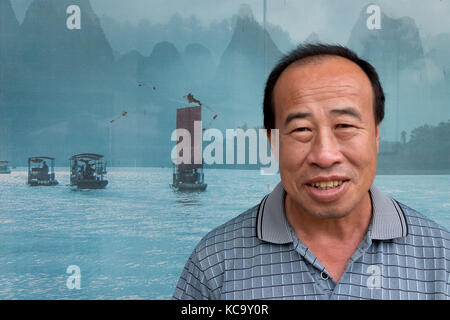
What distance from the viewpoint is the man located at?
673mm

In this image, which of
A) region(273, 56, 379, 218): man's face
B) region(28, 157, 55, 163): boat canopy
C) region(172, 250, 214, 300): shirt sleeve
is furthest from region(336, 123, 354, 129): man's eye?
region(28, 157, 55, 163): boat canopy

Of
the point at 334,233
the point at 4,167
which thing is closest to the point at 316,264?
the point at 334,233

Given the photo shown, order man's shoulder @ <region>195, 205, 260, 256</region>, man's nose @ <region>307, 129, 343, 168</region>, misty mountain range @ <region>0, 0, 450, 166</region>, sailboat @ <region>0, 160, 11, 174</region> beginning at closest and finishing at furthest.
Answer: man's nose @ <region>307, 129, 343, 168</region>, man's shoulder @ <region>195, 205, 260, 256</region>, misty mountain range @ <region>0, 0, 450, 166</region>, sailboat @ <region>0, 160, 11, 174</region>

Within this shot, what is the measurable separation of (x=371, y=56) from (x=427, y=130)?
2.17 feet

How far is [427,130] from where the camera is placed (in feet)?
9.77

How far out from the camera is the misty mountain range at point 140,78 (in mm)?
2900

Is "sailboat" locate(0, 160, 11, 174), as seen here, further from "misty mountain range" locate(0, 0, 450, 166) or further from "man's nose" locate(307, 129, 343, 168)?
"man's nose" locate(307, 129, 343, 168)

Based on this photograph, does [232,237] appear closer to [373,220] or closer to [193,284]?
[193,284]

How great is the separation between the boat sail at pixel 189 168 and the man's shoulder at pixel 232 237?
6.91 feet

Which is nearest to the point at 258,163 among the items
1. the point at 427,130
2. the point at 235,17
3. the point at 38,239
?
the point at 235,17

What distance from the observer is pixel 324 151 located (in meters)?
0.65

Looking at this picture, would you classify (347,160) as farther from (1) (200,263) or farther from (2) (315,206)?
(1) (200,263)

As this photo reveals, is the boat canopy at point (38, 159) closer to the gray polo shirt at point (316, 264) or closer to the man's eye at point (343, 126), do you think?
the gray polo shirt at point (316, 264)
